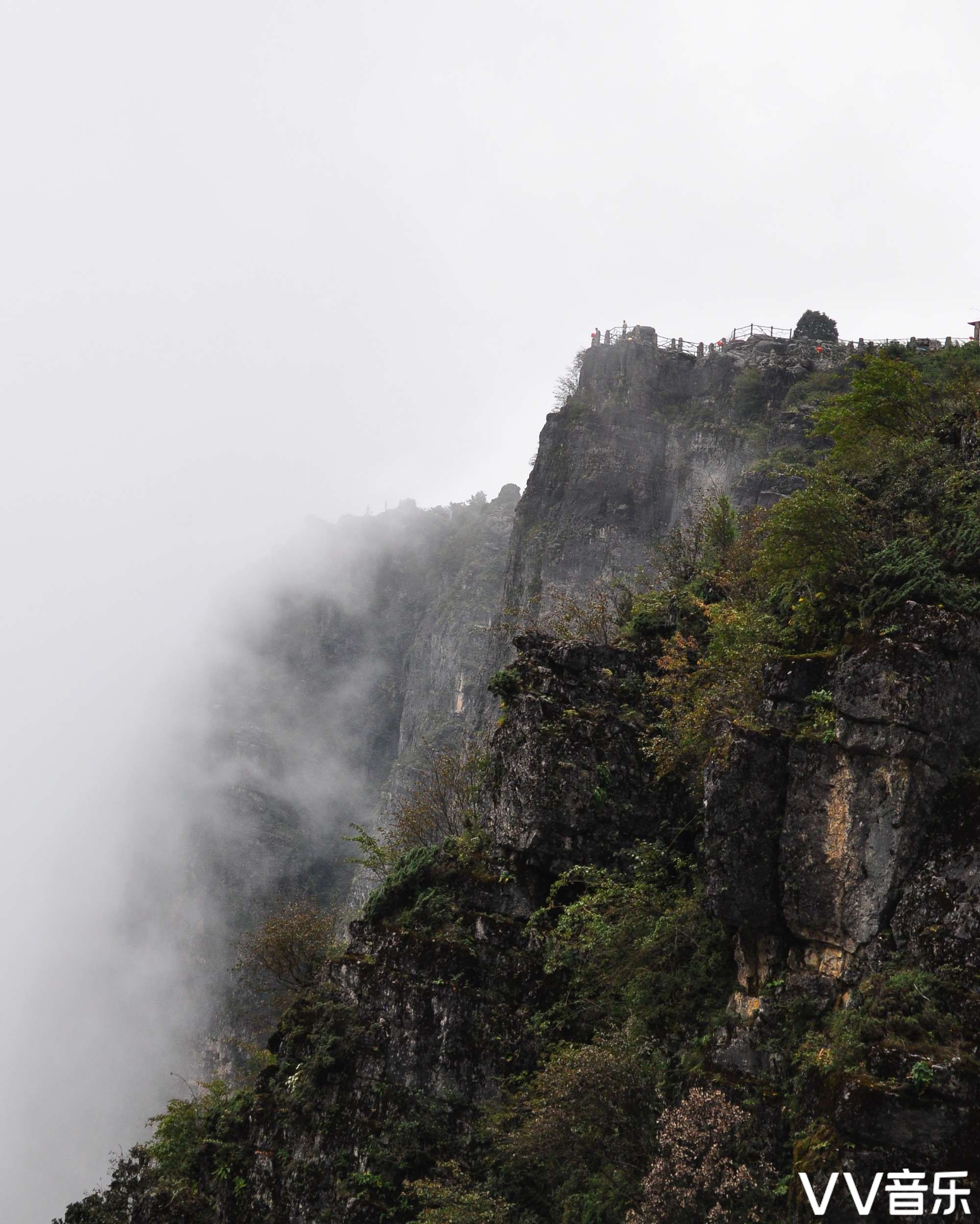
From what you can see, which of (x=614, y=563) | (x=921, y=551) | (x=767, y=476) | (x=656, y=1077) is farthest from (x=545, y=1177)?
(x=614, y=563)

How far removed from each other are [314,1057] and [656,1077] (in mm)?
10712

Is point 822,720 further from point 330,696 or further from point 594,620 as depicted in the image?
point 330,696

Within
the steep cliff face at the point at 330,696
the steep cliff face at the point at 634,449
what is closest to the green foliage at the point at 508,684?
the steep cliff face at the point at 634,449

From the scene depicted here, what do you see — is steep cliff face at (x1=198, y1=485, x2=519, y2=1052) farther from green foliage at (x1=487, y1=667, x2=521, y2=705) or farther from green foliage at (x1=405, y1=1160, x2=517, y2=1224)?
green foliage at (x1=405, y1=1160, x2=517, y2=1224)

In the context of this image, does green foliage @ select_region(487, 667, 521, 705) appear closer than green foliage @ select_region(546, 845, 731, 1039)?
No

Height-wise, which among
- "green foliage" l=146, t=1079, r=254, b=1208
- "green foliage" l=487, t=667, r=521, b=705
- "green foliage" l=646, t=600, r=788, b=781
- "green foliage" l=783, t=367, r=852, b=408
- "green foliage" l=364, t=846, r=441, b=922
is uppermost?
"green foliage" l=783, t=367, r=852, b=408

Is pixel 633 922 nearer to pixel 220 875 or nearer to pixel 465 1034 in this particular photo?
pixel 465 1034

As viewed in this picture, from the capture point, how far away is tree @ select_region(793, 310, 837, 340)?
64625 mm

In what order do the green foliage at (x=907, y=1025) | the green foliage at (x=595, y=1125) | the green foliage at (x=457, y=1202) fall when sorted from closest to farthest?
1. the green foliage at (x=907, y=1025)
2. the green foliage at (x=595, y=1125)
3. the green foliage at (x=457, y=1202)

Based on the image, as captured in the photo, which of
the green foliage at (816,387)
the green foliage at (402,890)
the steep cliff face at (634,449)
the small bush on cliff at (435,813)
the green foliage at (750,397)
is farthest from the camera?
the steep cliff face at (634,449)

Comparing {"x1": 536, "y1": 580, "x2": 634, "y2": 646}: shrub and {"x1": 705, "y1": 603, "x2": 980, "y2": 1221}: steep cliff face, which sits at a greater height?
{"x1": 536, "y1": 580, "x2": 634, "y2": 646}: shrub

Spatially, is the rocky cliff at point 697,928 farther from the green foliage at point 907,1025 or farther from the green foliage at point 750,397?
the green foliage at point 750,397

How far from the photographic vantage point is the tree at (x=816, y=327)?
212 feet

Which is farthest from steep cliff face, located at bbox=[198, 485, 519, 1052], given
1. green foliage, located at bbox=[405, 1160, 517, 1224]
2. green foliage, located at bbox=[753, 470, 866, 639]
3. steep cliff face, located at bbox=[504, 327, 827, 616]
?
green foliage, located at bbox=[753, 470, 866, 639]
